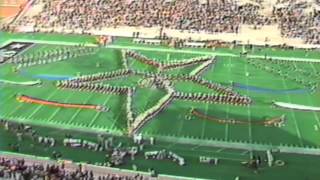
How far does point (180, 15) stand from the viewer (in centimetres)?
4097

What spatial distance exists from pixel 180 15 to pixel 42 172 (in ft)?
75.2

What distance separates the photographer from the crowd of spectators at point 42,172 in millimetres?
19328

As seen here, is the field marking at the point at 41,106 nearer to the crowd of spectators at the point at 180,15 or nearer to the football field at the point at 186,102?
the football field at the point at 186,102

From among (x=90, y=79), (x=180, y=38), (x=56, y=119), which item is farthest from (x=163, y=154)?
(x=180, y=38)

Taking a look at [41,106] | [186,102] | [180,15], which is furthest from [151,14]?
[41,106]

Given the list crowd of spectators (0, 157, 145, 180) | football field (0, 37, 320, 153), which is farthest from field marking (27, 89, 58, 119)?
crowd of spectators (0, 157, 145, 180)

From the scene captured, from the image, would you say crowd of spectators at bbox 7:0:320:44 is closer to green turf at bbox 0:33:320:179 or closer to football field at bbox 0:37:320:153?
football field at bbox 0:37:320:153

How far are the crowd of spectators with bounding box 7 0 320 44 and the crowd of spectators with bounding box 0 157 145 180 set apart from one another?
20.1 meters

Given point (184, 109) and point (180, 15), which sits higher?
point (180, 15)

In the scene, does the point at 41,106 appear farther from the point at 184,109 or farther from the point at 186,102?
the point at 186,102

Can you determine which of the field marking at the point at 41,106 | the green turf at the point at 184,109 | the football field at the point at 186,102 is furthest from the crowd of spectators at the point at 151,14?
the field marking at the point at 41,106

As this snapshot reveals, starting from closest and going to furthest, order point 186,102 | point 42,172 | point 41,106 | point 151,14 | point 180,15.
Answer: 1. point 42,172
2. point 41,106
3. point 186,102
4. point 180,15
5. point 151,14

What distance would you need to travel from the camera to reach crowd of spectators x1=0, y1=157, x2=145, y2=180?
19.3 metres

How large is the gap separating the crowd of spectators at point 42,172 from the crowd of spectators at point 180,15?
20.1 m
